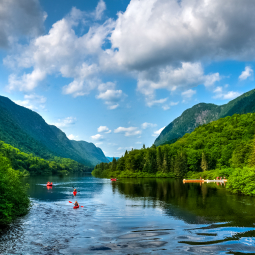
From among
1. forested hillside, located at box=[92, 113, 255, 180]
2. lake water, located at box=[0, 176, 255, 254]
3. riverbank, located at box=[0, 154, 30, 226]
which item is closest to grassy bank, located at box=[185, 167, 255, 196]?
lake water, located at box=[0, 176, 255, 254]

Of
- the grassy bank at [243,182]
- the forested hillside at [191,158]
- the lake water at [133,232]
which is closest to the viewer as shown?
the lake water at [133,232]

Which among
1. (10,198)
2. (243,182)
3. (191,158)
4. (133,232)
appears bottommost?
(133,232)

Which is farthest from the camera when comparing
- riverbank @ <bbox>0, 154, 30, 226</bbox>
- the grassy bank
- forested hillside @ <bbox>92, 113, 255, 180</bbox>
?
forested hillside @ <bbox>92, 113, 255, 180</bbox>

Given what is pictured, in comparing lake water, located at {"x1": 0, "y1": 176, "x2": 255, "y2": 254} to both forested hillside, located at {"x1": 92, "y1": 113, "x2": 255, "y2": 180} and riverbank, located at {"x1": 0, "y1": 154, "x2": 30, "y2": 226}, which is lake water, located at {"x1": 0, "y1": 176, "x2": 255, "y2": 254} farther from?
forested hillside, located at {"x1": 92, "y1": 113, "x2": 255, "y2": 180}

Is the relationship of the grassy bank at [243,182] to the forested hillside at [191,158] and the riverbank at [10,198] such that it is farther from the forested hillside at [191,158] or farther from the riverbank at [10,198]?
the forested hillside at [191,158]

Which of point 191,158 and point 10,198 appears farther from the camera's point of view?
point 191,158

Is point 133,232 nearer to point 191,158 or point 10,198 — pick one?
point 10,198

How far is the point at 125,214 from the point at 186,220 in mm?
10542

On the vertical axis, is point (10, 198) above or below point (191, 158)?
below

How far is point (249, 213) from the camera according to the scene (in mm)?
36844

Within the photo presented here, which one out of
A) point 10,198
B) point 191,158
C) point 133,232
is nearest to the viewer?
point 133,232

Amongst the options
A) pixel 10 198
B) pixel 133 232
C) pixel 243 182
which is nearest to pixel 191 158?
pixel 243 182

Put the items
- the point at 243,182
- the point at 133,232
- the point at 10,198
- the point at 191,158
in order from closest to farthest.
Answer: the point at 133,232
the point at 10,198
the point at 243,182
the point at 191,158

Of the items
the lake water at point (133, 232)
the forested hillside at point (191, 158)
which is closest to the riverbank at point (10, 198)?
the lake water at point (133, 232)
